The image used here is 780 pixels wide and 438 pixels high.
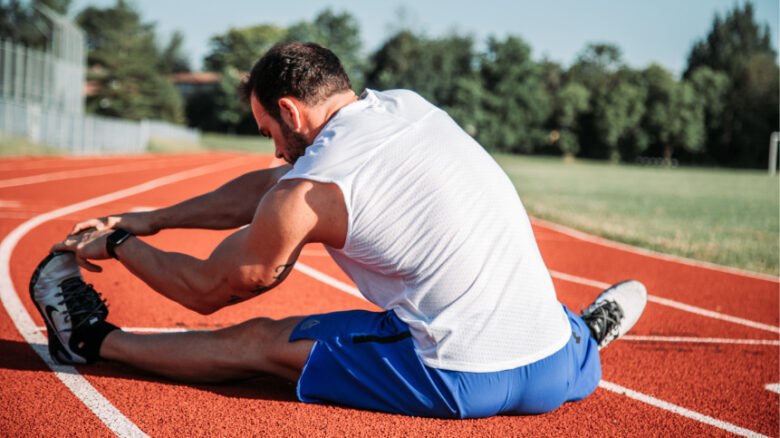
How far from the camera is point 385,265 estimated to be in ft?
8.18

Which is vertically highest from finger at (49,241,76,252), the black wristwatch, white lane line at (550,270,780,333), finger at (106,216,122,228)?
finger at (106,216,122,228)

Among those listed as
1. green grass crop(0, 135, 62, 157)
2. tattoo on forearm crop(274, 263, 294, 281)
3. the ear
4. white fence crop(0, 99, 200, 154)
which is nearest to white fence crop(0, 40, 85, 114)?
white fence crop(0, 99, 200, 154)

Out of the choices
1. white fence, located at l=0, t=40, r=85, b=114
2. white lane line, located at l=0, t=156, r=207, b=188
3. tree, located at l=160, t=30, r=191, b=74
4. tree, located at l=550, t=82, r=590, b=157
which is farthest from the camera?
tree, located at l=160, t=30, r=191, b=74

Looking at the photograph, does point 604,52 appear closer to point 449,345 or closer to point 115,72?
point 115,72

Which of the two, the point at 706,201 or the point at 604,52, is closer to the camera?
the point at 706,201

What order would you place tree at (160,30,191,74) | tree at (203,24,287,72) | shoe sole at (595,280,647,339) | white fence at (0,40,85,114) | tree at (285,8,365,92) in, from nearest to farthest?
shoe sole at (595,280,647,339) < white fence at (0,40,85,114) < tree at (285,8,365,92) < tree at (203,24,287,72) < tree at (160,30,191,74)

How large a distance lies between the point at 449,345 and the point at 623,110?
251ft

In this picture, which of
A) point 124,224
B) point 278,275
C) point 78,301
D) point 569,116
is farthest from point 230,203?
point 569,116

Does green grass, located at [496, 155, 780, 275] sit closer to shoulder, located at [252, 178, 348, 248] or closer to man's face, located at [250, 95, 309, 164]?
man's face, located at [250, 95, 309, 164]

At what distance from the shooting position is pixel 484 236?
248 centimetres

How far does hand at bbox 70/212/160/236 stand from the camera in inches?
119

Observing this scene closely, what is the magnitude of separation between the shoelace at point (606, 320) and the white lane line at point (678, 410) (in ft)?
0.80

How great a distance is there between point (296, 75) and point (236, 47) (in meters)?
103

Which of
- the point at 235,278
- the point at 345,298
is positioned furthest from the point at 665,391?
the point at 345,298
